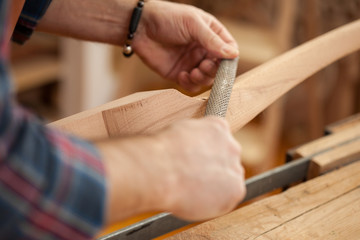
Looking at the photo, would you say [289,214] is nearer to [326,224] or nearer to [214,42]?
[326,224]

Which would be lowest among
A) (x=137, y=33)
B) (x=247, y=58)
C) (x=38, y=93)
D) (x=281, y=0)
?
(x=38, y=93)

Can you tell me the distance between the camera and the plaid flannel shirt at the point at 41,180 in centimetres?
41

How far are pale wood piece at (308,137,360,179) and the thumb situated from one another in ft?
0.84

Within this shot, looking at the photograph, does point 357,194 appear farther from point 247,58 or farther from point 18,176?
point 247,58

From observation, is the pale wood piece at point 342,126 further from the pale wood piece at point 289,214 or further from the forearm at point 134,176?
the forearm at point 134,176

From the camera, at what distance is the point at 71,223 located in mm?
438

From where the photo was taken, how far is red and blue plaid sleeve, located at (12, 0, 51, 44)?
34.7 inches

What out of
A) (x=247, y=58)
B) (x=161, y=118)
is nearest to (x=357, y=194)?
(x=161, y=118)

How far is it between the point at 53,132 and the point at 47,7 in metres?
0.51

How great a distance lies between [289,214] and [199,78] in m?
0.37

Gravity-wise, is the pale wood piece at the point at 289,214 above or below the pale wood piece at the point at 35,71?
above

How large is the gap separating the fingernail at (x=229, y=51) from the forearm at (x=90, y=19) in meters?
0.21

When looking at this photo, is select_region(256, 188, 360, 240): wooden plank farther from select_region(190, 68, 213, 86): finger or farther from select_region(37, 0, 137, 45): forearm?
select_region(37, 0, 137, 45): forearm

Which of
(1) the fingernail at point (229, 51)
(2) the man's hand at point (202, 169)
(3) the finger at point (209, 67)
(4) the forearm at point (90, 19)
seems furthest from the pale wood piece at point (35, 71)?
(2) the man's hand at point (202, 169)
